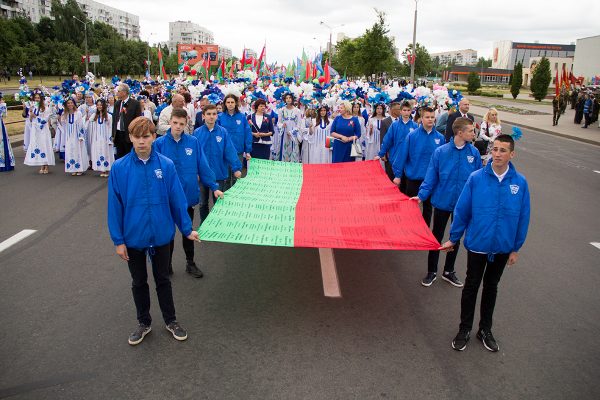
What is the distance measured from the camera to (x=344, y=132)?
30.8ft

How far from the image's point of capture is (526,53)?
164375mm

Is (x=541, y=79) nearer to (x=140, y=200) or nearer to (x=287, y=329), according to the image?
(x=287, y=329)

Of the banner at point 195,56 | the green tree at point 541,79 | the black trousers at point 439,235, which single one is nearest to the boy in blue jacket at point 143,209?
the black trousers at point 439,235

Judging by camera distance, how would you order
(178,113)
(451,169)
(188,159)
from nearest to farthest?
(178,113)
(451,169)
(188,159)

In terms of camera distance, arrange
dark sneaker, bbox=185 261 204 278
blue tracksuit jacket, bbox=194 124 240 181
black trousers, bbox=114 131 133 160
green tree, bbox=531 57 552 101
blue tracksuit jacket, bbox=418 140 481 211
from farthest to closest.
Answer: green tree, bbox=531 57 552 101 < black trousers, bbox=114 131 133 160 < blue tracksuit jacket, bbox=194 124 240 181 < dark sneaker, bbox=185 261 204 278 < blue tracksuit jacket, bbox=418 140 481 211

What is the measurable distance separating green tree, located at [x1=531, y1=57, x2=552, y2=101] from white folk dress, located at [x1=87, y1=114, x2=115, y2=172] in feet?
159

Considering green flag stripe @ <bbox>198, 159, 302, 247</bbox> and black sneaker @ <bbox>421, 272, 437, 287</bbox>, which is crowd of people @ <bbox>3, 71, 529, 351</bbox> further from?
green flag stripe @ <bbox>198, 159, 302, 247</bbox>

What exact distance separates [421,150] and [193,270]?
343 centimetres

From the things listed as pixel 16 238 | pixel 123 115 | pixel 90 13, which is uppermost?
pixel 90 13

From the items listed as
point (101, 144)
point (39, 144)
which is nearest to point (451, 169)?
point (101, 144)

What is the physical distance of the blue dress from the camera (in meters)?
9.30

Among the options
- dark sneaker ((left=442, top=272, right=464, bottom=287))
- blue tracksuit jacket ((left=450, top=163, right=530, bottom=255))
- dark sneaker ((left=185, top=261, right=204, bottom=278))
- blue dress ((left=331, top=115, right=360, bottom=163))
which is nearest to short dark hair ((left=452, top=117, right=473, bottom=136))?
blue tracksuit jacket ((left=450, top=163, right=530, bottom=255))

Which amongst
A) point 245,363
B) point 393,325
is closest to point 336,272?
point 393,325

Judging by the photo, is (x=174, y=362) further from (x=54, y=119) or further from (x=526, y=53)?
(x=526, y=53)
